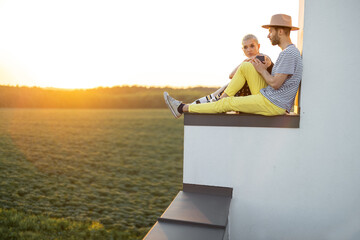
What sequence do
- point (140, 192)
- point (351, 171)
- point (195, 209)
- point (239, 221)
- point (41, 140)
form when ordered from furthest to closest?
point (41, 140), point (140, 192), point (239, 221), point (351, 171), point (195, 209)

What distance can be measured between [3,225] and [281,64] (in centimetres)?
517

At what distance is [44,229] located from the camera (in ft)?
15.9

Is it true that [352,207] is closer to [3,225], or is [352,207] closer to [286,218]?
[286,218]

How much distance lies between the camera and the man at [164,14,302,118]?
2357mm

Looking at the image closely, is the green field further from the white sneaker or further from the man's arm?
the man's arm

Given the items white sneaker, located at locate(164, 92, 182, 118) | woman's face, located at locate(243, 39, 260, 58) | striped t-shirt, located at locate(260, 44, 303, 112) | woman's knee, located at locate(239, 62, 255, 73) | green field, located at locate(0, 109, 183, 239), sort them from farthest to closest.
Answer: green field, located at locate(0, 109, 183, 239)
woman's face, located at locate(243, 39, 260, 58)
white sneaker, located at locate(164, 92, 182, 118)
woman's knee, located at locate(239, 62, 255, 73)
striped t-shirt, located at locate(260, 44, 303, 112)

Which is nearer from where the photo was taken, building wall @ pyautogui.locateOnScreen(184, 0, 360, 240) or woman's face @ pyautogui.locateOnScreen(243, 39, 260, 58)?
building wall @ pyautogui.locateOnScreen(184, 0, 360, 240)

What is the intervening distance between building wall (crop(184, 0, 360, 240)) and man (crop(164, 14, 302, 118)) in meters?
0.14

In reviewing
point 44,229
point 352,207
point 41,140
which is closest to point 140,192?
point 44,229

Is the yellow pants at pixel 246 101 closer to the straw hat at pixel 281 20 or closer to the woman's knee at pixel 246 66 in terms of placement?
the woman's knee at pixel 246 66

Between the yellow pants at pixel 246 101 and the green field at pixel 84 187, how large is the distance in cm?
324

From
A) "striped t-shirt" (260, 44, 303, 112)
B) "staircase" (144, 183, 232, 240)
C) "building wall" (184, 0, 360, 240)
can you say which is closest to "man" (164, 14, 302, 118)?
"striped t-shirt" (260, 44, 303, 112)

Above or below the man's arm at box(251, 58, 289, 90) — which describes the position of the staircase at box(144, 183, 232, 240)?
below

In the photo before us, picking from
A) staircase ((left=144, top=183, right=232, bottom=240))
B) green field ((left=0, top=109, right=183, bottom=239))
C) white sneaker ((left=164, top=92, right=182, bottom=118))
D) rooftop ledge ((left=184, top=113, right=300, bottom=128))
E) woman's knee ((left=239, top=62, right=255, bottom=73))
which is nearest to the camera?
staircase ((left=144, top=183, right=232, bottom=240))
